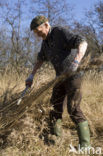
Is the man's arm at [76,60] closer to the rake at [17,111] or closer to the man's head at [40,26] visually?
the rake at [17,111]

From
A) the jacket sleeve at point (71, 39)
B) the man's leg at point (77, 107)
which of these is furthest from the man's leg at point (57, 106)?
the jacket sleeve at point (71, 39)

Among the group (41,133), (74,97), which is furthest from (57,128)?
(74,97)

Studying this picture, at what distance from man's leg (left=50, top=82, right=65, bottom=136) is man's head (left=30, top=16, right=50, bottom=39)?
0.68m

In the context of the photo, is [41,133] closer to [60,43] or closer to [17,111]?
[17,111]

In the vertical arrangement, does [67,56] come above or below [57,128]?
above

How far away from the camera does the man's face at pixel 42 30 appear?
1.99 meters

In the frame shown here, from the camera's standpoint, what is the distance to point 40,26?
1984mm

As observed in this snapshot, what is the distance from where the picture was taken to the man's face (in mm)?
1994

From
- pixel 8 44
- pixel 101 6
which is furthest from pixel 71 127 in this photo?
pixel 101 6

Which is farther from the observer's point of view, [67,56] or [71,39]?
[67,56]

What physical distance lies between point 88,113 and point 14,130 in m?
1.30

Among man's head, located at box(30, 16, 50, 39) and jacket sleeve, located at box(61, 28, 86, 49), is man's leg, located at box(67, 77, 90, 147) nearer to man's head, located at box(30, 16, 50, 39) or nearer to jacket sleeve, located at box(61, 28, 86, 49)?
jacket sleeve, located at box(61, 28, 86, 49)

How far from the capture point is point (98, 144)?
88.4 inches

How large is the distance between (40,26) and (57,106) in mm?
1056
